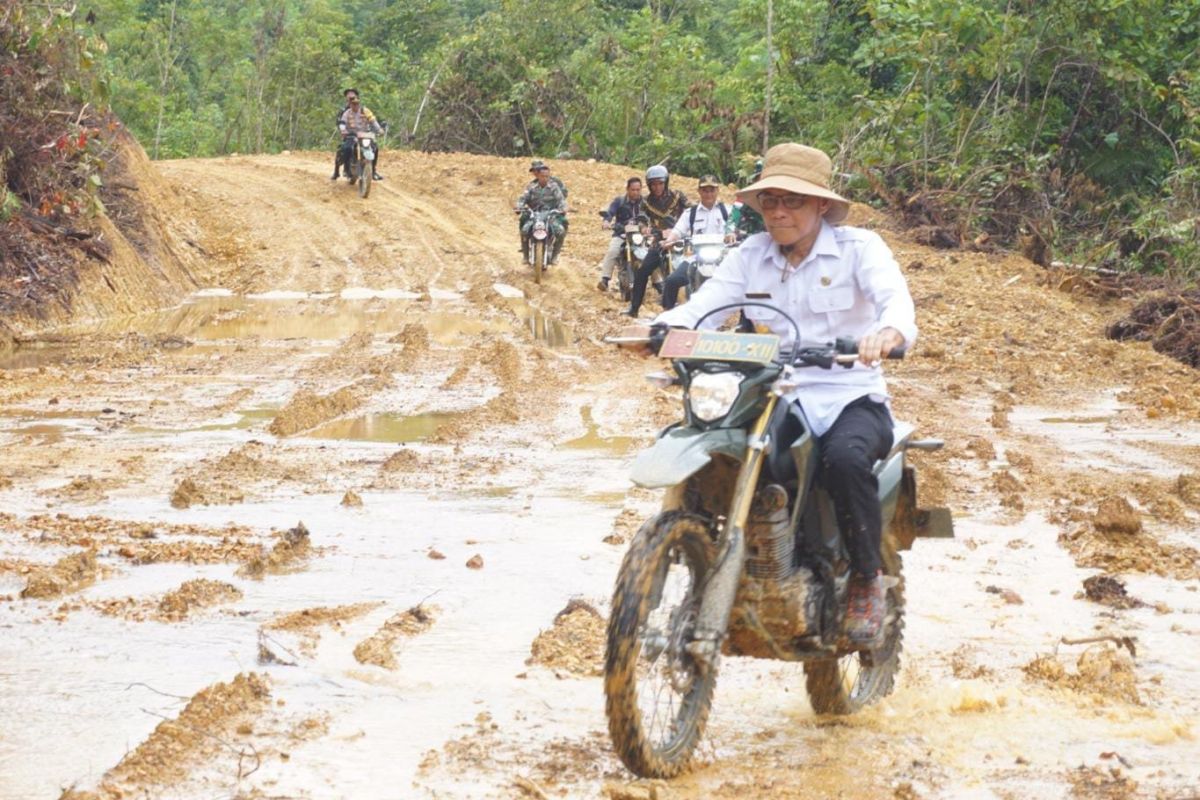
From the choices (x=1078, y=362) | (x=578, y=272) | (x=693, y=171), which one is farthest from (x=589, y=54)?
(x=1078, y=362)

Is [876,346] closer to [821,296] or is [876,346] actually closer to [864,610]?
[821,296]

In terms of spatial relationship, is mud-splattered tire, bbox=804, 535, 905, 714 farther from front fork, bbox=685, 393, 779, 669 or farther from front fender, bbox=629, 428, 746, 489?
front fender, bbox=629, 428, 746, 489

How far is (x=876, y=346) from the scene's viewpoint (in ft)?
13.3

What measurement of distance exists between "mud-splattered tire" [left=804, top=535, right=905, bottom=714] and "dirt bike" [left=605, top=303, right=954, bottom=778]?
0.76 ft

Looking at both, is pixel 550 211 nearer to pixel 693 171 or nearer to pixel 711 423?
pixel 693 171

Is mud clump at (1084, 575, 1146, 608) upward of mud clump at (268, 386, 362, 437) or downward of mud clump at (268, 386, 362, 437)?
upward

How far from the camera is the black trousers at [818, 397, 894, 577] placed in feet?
13.9

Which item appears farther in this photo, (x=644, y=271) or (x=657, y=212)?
(x=657, y=212)

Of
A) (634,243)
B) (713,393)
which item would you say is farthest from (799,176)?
(634,243)

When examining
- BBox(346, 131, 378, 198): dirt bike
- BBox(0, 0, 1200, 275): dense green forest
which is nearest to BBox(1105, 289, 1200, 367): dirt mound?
BBox(0, 0, 1200, 275): dense green forest

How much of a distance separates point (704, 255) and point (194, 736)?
11.7m

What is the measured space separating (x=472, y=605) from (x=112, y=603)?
1316 mm

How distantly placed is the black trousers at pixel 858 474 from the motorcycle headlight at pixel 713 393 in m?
0.42

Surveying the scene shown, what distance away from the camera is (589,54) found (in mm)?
34688
